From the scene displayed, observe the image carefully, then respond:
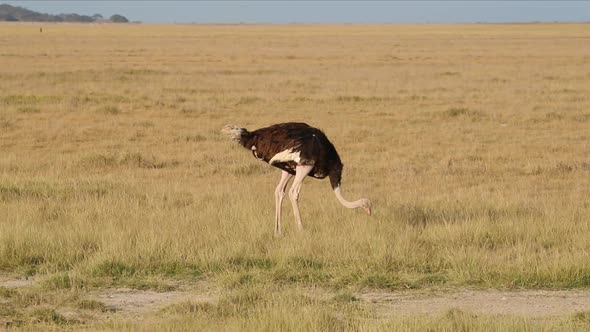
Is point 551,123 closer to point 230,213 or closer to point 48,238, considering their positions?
point 230,213

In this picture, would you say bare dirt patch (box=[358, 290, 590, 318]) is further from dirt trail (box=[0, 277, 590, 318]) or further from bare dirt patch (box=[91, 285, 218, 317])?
bare dirt patch (box=[91, 285, 218, 317])

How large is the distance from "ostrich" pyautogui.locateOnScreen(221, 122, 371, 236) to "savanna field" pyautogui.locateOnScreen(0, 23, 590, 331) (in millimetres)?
424

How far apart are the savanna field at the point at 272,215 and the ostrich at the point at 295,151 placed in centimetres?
42

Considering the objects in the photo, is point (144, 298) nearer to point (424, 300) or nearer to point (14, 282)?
point (14, 282)

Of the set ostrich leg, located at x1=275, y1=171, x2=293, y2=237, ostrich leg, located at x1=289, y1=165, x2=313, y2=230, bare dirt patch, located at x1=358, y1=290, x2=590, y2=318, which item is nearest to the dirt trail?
bare dirt patch, located at x1=358, y1=290, x2=590, y2=318

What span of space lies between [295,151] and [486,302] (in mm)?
2761

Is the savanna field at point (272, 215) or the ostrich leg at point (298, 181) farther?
the ostrich leg at point (298, 181)

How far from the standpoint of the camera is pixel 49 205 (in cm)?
983

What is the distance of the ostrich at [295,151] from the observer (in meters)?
8.53

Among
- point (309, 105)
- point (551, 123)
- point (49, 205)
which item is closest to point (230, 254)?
point (49, 205)

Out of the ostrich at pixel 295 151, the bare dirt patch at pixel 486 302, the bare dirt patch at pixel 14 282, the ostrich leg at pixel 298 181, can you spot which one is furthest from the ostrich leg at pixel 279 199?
the bare dirt patch at pixel 14 282

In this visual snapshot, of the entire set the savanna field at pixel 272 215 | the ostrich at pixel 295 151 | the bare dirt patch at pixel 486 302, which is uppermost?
the ostrich at pixel 295 151

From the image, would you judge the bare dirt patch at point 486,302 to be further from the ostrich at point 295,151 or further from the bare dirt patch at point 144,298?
the ostrich at point 295,151

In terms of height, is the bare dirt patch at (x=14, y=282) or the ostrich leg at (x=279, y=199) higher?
the ostrich leg at (x=279, y=199)
